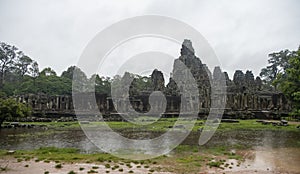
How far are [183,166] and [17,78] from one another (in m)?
57.6

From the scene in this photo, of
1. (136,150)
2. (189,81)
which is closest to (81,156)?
(136,150)

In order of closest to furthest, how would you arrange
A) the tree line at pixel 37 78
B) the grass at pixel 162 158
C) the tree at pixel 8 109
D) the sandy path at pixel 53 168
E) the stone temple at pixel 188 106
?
the sandy path at pixel 53 168 < the grass at pixel 162 158 < the tree at pixel 8 109 < the stone temple at pixel 188 106 < the tree line at pixel 37 78

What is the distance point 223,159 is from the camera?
428 inches

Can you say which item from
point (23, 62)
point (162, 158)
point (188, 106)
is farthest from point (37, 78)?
point (162, 158)

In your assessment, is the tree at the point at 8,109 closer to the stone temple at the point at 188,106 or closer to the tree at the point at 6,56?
the stone temple at the point at 188,106

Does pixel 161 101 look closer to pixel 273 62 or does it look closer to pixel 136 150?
pixel 136 150

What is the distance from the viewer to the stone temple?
3756 centimetres

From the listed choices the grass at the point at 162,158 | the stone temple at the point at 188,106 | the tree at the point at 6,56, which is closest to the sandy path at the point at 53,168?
the grass at the point at 162,158

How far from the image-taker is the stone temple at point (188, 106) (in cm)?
3756

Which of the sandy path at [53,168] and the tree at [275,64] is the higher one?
the tree at [275,64]

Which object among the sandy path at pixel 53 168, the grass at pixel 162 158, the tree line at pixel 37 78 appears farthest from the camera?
the tree line at pixel 37 78

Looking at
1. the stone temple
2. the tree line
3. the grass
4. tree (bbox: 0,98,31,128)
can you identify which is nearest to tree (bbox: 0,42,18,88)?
the tree line

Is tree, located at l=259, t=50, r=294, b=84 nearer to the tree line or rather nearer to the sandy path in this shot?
the tree line

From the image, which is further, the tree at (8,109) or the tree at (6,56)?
the tree at (6,56)
